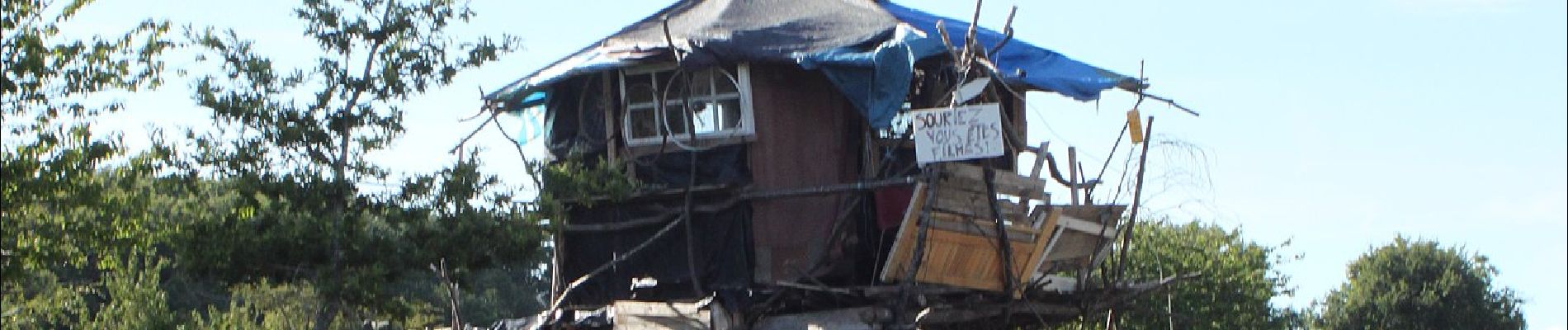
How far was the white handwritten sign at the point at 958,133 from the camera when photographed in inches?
757

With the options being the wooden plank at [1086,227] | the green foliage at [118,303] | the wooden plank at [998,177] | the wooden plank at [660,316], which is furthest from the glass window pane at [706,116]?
the green foliage at [118,303]

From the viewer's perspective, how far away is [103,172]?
58.6 ft

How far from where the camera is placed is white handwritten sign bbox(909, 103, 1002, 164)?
63.1ft

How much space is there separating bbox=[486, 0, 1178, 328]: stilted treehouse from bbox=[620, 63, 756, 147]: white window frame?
0.02 meters

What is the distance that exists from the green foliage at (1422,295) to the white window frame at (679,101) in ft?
95.2

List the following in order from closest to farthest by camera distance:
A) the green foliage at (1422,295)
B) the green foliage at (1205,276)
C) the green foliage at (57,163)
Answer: the green foliage at (57,163) < the green foliage at (1205,276) < the green foliage at (1422,295)

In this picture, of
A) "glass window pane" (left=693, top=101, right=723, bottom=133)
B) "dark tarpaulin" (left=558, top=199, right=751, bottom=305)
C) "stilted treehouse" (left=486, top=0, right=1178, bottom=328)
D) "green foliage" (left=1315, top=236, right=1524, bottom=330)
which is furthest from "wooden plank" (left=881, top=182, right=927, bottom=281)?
"green foliage" (left=1315, top=236, right=1524, bottom=330)

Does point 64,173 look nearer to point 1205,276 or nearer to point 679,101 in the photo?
point 679,101

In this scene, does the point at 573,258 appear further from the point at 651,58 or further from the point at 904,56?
the point at 904,56

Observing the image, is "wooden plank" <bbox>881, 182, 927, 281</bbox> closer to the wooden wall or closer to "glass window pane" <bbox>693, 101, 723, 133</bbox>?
the wooden wall

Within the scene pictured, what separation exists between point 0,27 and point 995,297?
10057 mm

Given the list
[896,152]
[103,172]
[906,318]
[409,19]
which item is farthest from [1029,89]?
[103,172]

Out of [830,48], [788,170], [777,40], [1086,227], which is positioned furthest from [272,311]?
[1086,227]

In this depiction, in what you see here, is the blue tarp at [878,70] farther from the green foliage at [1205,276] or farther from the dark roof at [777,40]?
the green foliage at [1205,276]
